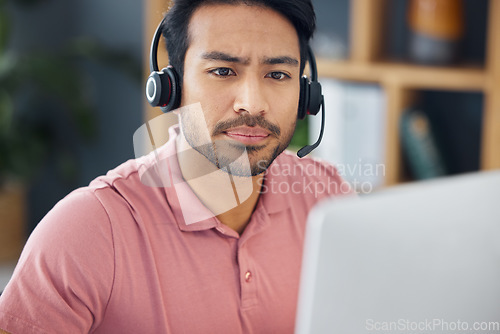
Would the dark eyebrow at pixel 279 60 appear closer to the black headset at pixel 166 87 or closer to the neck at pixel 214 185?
the black headset at pixel 166 87

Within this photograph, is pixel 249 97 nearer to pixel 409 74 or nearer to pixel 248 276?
pixel 248 276

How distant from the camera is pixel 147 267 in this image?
3.28 ft

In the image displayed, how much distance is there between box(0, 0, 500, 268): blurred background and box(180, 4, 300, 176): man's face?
0.55 meters

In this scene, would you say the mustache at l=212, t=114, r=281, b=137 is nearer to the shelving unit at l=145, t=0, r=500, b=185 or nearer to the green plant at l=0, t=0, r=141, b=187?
the shelving unit at l=145, t=0, r=500, b=185

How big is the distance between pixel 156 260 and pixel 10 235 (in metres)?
2.13

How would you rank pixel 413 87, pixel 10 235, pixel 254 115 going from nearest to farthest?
pixel 254 115 < pixel 413 87 < pixel 10 235

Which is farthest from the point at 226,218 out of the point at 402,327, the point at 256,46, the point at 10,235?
the point at 10,235

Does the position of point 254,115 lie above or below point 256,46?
below

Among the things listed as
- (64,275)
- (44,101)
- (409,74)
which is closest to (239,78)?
(64,275)

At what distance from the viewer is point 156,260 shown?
1.01 metres

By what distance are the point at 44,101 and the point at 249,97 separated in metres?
2.39

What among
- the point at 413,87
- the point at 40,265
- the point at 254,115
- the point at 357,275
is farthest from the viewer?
the point at 413,87

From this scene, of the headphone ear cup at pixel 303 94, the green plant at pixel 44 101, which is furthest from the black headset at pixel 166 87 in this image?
the green plant at pixel 44 101

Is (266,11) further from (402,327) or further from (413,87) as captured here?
(413,87)
